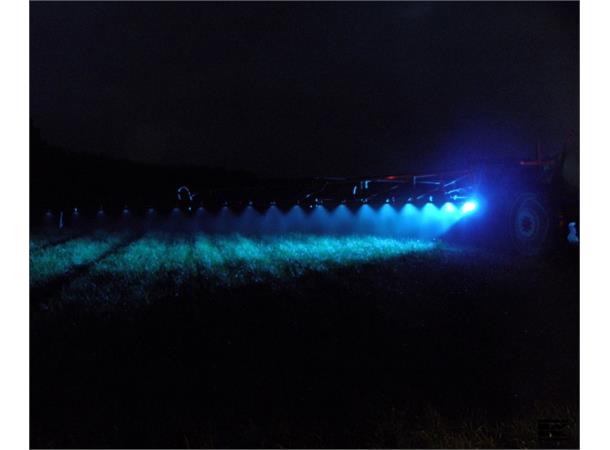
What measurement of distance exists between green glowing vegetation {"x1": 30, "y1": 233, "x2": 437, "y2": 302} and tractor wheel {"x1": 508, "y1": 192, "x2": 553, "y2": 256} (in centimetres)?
117

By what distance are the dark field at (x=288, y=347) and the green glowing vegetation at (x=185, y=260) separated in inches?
0.9

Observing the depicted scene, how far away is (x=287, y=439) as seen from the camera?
4027 mm

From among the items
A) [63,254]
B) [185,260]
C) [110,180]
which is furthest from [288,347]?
[110,180]

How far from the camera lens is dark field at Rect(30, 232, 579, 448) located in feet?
13.5

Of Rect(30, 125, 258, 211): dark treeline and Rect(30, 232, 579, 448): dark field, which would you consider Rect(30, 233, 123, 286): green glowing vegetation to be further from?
Rect(30, 125, 258, 211): dark treeline

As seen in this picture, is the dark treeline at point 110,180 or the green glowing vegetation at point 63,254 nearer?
the green glowing vegetation at point 63,254

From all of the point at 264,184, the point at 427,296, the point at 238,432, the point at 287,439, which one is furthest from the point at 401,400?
the point at 264,184

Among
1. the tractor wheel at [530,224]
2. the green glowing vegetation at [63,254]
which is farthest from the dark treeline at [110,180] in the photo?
the tractor wheel at [530,224]

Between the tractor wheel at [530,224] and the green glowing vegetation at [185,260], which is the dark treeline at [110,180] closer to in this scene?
the green glowing vegetation at [185,260]

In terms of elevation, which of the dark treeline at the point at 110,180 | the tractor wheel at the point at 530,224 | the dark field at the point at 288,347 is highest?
the dark treeline at the point at 110,180

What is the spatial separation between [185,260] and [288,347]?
184 cm

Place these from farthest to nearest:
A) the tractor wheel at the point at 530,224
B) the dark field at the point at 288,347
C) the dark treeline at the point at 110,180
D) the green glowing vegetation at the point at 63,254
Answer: the tractor wheel at the point at 530,224 < the dark treeline at the point at 110,180 < the green glowing vegetation at the point at 63,254 < the dark field at the point at 288,347

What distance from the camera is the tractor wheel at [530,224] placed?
271 inches

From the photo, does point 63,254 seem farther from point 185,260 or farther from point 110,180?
point 185,260
